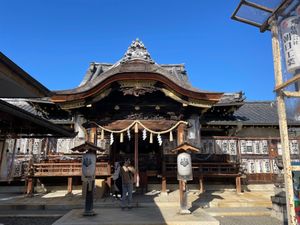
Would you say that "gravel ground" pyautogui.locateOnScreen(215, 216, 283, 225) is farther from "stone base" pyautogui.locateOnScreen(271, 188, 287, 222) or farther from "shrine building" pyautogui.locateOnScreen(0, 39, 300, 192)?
"shrine building" pyautogui.locateOnScreen(0, 39, 300, 192)

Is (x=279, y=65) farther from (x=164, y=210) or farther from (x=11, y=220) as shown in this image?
(x=11, y=220)

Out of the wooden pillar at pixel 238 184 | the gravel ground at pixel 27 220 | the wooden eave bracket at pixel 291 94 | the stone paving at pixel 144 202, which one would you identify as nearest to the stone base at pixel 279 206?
the stone paving at pixel 144 202

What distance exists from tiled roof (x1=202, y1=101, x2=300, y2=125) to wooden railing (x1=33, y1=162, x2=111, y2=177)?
717 centimetres

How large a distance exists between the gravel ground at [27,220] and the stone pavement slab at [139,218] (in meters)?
0.77

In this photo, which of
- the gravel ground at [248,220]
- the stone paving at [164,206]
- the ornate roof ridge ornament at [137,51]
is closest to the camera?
the gravel ground at [248,220]

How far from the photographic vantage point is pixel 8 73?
5078 millimetres

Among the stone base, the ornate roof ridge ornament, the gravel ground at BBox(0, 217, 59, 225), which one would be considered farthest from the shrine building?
the ornate roof ridge ornament

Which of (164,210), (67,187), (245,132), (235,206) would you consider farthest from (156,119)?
Result: (245,132)

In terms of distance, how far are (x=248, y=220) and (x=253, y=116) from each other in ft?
37.0

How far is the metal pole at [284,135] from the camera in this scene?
16.8 feet

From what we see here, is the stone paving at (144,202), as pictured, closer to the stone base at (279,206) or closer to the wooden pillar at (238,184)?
the wooden pillar at (238,184)

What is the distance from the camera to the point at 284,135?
5379 mm

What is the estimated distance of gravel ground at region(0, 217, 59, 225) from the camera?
8086mm

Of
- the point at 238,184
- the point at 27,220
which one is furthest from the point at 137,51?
the point at 27,220
